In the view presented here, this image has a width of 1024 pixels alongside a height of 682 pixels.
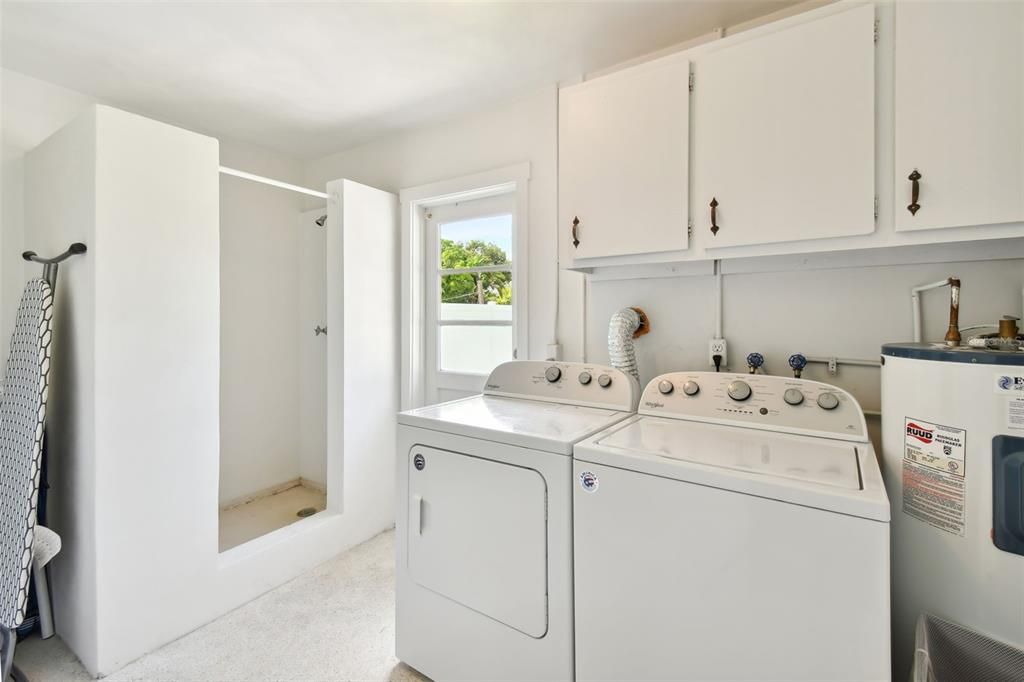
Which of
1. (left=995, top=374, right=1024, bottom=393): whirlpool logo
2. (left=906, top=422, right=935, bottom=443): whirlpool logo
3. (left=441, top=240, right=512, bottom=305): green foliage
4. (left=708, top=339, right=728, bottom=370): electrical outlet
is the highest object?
(left=441, top=240, right=512, bottom=305): green foliage

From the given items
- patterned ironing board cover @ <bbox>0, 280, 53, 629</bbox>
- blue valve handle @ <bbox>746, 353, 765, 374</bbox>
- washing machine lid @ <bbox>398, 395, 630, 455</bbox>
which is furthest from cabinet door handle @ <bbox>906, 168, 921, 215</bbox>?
patterned ironing board cover @ <bbox>0, 280, 53, 629</bbox>

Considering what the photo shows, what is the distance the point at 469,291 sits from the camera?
105 inches

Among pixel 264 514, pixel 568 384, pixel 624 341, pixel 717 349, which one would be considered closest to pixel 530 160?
pixel 624 341

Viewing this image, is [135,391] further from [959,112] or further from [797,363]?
[959,112]

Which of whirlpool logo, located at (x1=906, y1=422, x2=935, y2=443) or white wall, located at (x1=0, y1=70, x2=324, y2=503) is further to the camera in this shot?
white wall, located at (x1=0, y1=70, x2=324, y2=503)

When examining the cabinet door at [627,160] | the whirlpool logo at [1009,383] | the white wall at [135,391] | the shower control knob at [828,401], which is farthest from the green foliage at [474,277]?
the whirlpool logo at [1009,383]

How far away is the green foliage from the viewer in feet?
8.36

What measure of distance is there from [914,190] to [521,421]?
1.29m

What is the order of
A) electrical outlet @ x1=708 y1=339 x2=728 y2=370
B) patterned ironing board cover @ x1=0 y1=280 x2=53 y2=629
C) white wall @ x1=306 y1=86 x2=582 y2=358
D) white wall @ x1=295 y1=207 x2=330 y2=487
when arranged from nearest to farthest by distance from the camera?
patterned ironing board cover @ x1=0 y1=280 x2=53 y2=629 < electrical outlet @ x1=708 y1=339 x2=728 y2=370 < white wall @ x1=306 y1=86 x2=582 y2=358 < white wall @ x1=295 y1=207 x2=330 y2=487

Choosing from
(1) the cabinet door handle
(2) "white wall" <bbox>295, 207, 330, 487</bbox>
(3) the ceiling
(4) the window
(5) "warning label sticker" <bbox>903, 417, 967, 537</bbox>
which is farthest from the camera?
(2) "white wall" <bbox>295, 207, 330, 487</bbox>

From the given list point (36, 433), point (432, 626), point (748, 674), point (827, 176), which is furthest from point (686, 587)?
point (36, 433)

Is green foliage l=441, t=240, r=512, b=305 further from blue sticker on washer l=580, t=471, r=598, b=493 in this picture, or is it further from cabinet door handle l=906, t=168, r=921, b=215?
cabinet door handle l=906, t=168, r=921, b=215

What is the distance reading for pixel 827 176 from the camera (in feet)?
4.36

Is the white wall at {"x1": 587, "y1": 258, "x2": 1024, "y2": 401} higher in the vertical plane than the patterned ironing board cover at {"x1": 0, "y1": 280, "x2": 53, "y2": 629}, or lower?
higher
